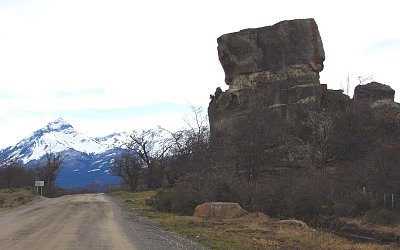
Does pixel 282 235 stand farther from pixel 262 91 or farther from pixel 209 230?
pixel 262 91

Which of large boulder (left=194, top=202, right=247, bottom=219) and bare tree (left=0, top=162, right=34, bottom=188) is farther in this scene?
bare tree (left=0, top=162, right=34, bottom=188)

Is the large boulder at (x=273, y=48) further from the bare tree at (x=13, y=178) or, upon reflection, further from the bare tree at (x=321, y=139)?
the bare tree at (x=13, y=178)

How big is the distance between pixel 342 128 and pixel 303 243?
27219 millimetres

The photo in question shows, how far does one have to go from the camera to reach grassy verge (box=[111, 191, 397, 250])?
1588cm

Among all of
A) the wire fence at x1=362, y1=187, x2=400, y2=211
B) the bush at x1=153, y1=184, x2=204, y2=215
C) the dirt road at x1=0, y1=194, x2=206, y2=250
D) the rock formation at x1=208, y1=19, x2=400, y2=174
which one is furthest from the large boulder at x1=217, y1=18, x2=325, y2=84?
the dirt road at x1=0, y1=194, x2=206, y2=250

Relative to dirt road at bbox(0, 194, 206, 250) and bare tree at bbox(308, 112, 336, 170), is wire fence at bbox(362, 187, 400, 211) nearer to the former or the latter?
dirt road at bbox(0, 194, 206, 250)

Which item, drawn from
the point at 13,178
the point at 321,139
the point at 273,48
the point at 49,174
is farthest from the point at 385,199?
the point at 13,178

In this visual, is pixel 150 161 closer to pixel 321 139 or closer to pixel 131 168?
pixel 131 168

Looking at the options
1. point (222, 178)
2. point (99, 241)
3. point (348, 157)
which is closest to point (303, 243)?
point (99, 241)

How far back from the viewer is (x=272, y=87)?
4644 centimetres

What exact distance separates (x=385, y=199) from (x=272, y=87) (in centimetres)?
2385

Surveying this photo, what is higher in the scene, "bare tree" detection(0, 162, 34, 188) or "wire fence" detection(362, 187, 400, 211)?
"wire fence" detection(362, 187, 400, 211)

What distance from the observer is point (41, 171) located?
8844 cm

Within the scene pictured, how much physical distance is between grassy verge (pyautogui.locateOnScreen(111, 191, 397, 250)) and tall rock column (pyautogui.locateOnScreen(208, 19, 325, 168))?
18.0m
